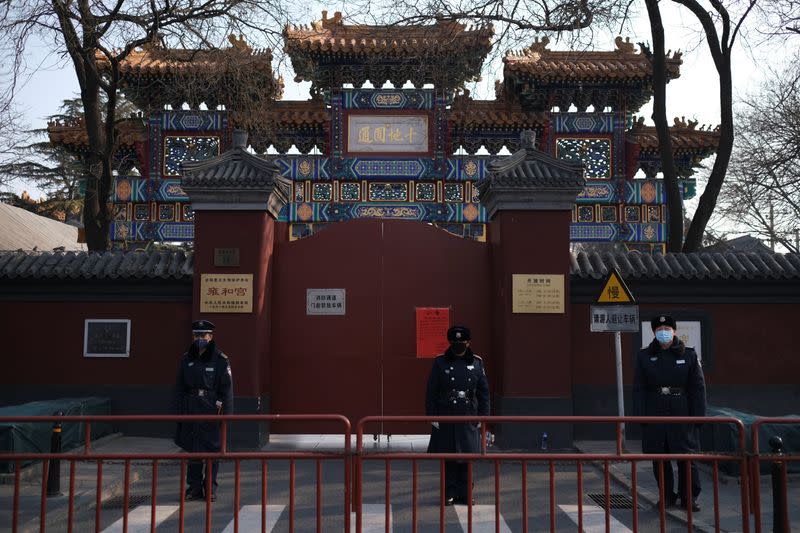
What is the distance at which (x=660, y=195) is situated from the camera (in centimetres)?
1923

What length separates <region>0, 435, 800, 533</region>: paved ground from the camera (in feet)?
20.2

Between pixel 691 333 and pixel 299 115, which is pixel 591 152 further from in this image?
pixel 691 333

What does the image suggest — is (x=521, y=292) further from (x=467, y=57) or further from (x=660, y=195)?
(x=660, y=195)

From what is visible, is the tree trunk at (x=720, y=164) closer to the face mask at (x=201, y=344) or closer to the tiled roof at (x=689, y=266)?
the tiled roof at (x=689, y=266)

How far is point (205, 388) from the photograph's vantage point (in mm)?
7203

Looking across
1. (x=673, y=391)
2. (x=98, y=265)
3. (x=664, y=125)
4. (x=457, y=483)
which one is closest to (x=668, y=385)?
(x=673, y=391)

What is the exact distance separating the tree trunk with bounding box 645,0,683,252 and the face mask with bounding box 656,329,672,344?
6795mm

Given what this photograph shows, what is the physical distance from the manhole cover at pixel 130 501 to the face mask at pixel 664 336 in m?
4.90

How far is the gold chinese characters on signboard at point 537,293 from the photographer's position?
9.71 metres

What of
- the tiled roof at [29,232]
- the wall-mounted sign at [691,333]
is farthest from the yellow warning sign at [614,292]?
the tiled roof at [29,232]

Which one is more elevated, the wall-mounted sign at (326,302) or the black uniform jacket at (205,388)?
the wall-mounted sign at (326,302)

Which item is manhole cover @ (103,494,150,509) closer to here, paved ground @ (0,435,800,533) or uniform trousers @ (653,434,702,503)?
paved ground @ (0,435,800,533)

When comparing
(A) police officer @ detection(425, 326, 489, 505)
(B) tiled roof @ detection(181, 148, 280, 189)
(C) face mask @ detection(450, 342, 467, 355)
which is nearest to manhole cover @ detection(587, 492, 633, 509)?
(A) police officer @ detection(425, 326, 489, 505)

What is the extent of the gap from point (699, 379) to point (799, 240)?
24273mm
